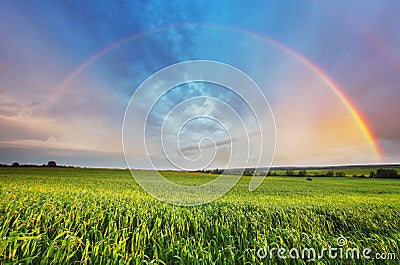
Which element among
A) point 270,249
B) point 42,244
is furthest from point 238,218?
point 42,244

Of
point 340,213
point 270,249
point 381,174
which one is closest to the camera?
point 270,249

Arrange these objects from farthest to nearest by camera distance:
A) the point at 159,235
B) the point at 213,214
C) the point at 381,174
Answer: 1. the point at 381,174
2. the point at 213,214
3. the point at 159,235

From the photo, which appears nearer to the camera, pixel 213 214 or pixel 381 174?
pixel 213 214

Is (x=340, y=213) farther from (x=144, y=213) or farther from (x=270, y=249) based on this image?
(x=144, y=213)

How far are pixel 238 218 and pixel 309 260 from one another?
10.1 ft

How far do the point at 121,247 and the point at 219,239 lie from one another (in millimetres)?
3090

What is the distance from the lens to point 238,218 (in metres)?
8.99
